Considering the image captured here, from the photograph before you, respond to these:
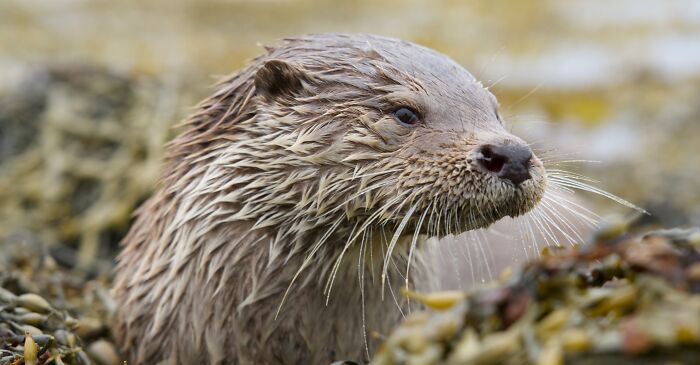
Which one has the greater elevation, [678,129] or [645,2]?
[645,2]

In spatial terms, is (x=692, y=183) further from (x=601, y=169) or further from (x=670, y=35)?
(x=670, y=35)

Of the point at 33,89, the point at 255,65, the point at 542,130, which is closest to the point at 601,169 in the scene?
the point at 542,130

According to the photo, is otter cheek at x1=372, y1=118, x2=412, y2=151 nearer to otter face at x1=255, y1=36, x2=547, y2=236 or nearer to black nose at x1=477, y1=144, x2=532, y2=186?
otter face at x1=255, y1=36, x2=547, y2=236

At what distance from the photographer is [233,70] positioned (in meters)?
7.16

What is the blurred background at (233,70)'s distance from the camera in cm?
425

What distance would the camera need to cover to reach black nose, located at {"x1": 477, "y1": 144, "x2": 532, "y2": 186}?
6.69 ft

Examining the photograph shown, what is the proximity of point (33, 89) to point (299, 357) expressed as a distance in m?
3.03

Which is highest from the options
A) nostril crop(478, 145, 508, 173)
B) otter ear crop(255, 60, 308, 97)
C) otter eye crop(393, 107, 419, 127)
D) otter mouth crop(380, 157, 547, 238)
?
otter ear crop(255, 60, 308, 97)

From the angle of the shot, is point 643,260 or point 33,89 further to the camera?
point 33,89

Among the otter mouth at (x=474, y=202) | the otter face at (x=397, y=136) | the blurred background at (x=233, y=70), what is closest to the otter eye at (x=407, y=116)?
the otter face at (x=397, y=136)

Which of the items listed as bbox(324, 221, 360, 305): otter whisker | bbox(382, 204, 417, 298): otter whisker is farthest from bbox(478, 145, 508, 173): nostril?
bbox(324, 221, 360, 305): otter whisker

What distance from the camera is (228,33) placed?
1124cm

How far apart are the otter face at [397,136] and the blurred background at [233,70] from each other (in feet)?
1.21

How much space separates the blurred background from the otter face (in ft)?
1.21
